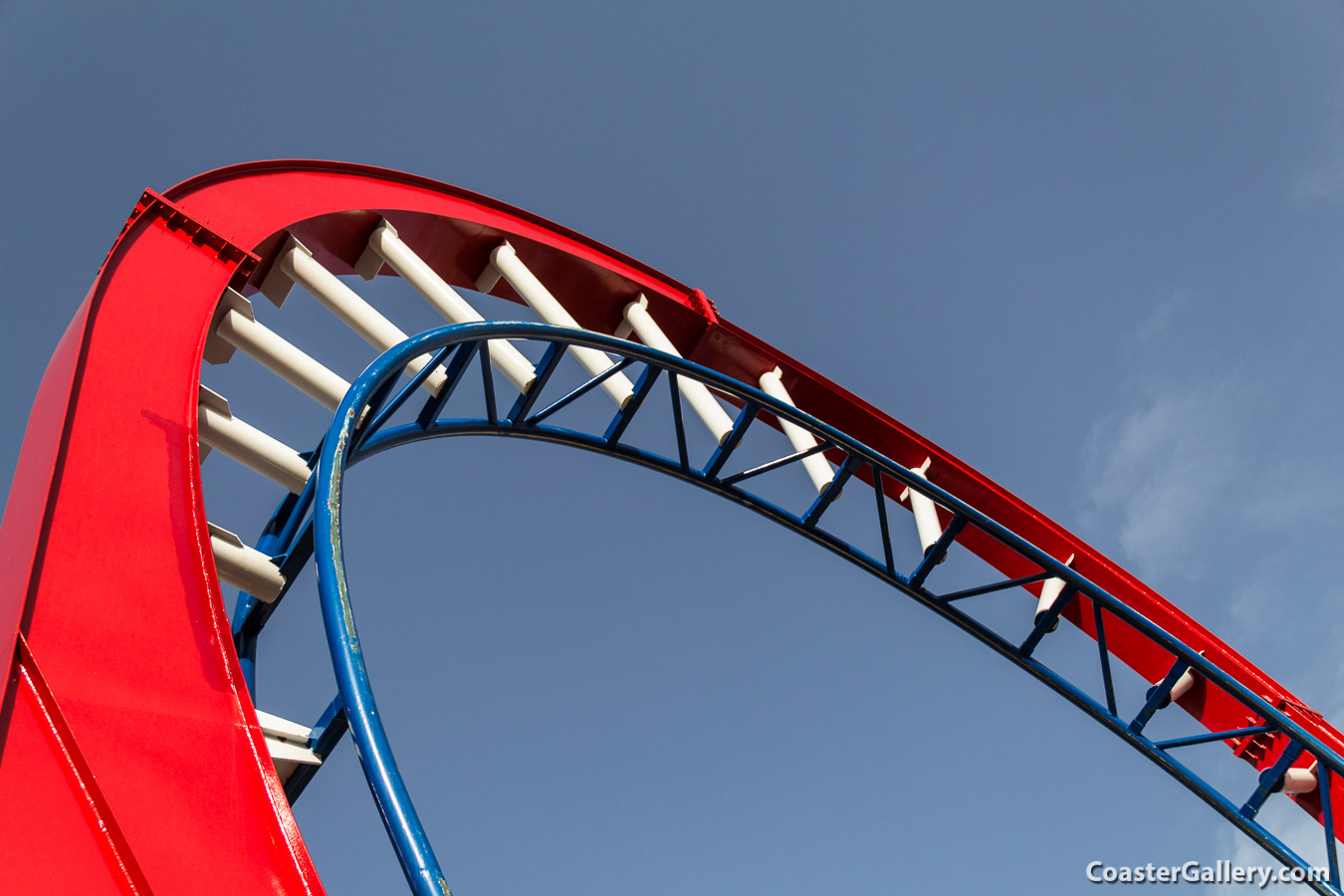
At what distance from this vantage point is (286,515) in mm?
6438

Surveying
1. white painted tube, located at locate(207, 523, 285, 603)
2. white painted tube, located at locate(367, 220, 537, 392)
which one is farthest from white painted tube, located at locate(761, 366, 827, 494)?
white painted tube, located at locate(207, 523, 285, 603)

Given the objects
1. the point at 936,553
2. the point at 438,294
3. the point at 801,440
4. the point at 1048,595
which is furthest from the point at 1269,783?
the point at 438,294

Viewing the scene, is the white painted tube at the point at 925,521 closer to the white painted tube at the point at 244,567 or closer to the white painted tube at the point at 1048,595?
the white painted tube at the point at 1048,595

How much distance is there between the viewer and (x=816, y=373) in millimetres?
10680

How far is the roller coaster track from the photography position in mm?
3746

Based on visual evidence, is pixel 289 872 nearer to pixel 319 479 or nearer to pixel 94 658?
pixel 94 658

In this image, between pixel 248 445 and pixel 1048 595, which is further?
pixel 1048 595

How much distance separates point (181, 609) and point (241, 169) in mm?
4122

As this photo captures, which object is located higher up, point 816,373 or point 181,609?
point 816,373

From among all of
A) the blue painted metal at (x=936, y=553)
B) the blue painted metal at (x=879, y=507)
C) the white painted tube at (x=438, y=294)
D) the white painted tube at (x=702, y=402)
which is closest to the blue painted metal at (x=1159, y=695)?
the blue painted metal at (x=879, y=507)

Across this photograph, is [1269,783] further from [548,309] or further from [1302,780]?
[548,309]

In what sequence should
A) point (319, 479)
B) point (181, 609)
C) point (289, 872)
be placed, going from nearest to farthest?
point (289, 872), point (181, 609), point (319, 479)

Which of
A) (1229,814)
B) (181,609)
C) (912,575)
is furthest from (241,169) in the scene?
(1229,814)

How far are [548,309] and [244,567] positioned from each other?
407 cm
